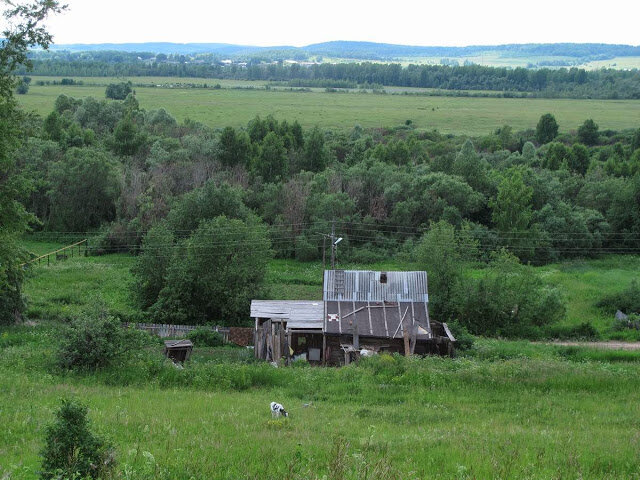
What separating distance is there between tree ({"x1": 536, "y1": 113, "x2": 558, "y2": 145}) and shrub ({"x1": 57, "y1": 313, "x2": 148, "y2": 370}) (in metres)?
81.5

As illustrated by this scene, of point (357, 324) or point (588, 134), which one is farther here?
point (588, 134)

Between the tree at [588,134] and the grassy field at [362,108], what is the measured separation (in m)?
9.14

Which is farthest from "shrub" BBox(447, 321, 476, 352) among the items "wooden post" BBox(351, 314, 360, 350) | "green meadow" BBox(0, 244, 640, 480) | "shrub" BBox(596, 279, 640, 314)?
"shrub" BBox(596, 279, 640, 314)

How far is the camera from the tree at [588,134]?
92625 mm

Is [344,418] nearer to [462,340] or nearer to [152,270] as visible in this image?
[462,340]

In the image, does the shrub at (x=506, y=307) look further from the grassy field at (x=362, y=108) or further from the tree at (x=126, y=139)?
the grassy field at (x=362, y=108)

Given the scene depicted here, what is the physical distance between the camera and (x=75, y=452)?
8344 millimetres

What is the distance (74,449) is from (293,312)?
22.2 m

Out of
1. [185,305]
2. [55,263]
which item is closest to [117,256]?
[55,263]

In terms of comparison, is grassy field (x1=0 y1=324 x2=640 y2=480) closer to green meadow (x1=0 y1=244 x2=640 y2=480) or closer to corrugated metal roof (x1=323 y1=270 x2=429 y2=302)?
green meadow (x1=0 y1=244 x2=640 y2=480)

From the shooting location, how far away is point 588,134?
92.6 metres

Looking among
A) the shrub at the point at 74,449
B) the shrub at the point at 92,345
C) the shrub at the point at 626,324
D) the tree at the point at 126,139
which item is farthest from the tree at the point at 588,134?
the shrub at the point at 74,449

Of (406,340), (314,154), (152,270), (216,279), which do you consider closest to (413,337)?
(406,340)

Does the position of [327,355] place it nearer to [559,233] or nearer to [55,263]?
[55,263]
